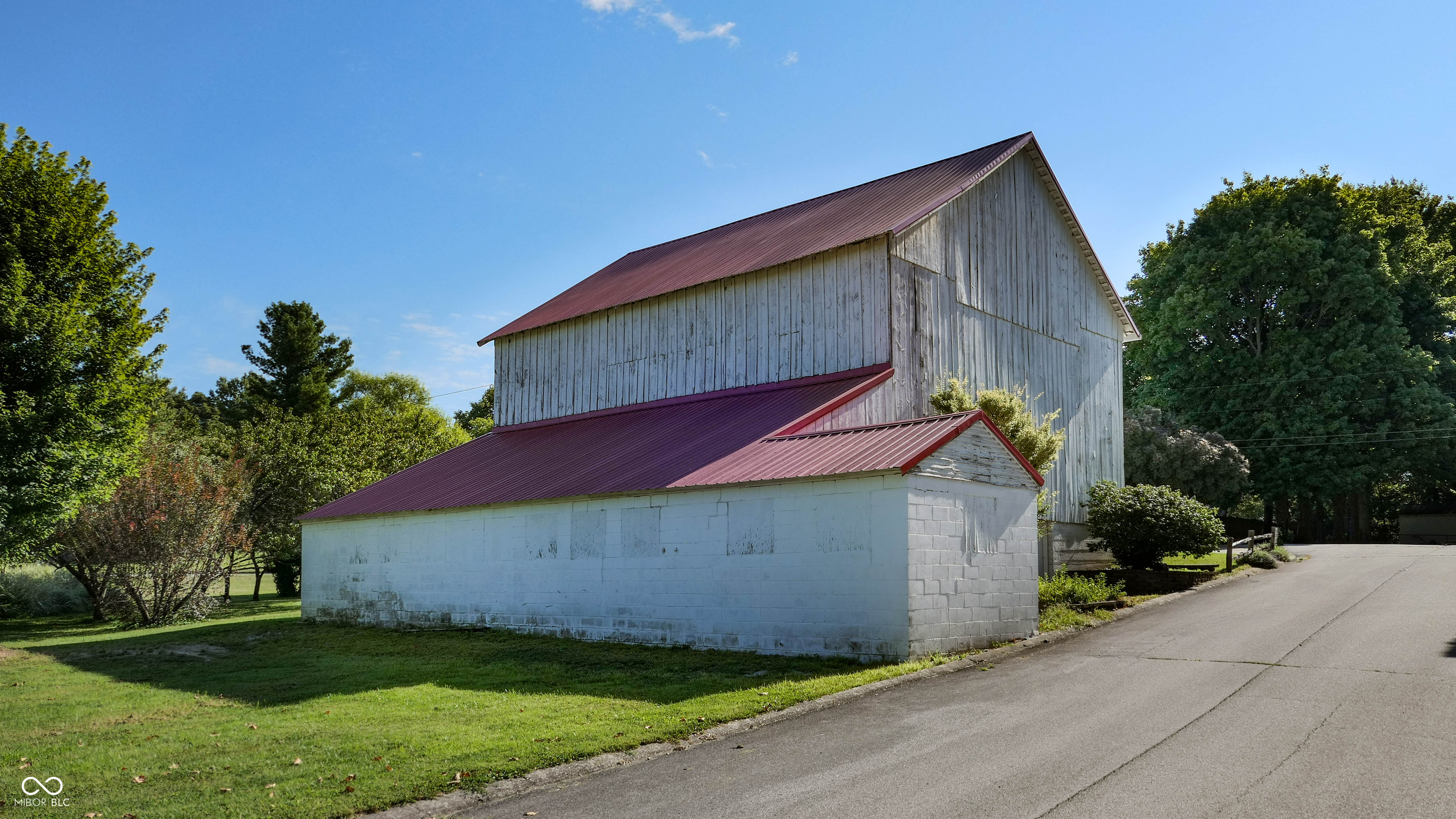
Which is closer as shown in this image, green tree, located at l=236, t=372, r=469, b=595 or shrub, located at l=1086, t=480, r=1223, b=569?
shrub, located at l=1086, t=480, r=1223, b=569

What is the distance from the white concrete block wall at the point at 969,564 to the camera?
43.2 ft

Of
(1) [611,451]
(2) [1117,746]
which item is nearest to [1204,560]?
(1) [611,451]

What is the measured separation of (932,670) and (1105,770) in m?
4.96

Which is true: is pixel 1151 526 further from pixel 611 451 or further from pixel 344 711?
pixel 344 711

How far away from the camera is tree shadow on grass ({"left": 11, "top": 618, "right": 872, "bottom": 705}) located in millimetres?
11938

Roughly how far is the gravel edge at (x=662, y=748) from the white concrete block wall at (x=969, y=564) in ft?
1.38

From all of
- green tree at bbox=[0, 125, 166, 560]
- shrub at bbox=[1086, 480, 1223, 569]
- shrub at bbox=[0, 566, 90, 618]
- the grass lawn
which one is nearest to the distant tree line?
green tree at bbox=[0, 125, 166, 560]

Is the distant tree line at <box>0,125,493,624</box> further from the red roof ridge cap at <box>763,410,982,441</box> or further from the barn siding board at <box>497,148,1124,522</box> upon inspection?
the red roof ridge cap at <box>763,410,982,441</box>

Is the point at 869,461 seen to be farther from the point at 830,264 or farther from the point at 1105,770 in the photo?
the point at 830,264

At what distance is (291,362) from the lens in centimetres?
4856

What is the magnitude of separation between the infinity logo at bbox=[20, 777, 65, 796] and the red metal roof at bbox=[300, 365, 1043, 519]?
358 inches

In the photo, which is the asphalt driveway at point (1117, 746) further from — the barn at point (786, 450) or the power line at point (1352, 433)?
the power line at point (1352, 433)

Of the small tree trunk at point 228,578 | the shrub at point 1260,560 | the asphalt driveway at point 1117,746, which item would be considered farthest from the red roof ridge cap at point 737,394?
the shrub at point 1260,560

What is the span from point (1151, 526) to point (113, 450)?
76.4 ft
